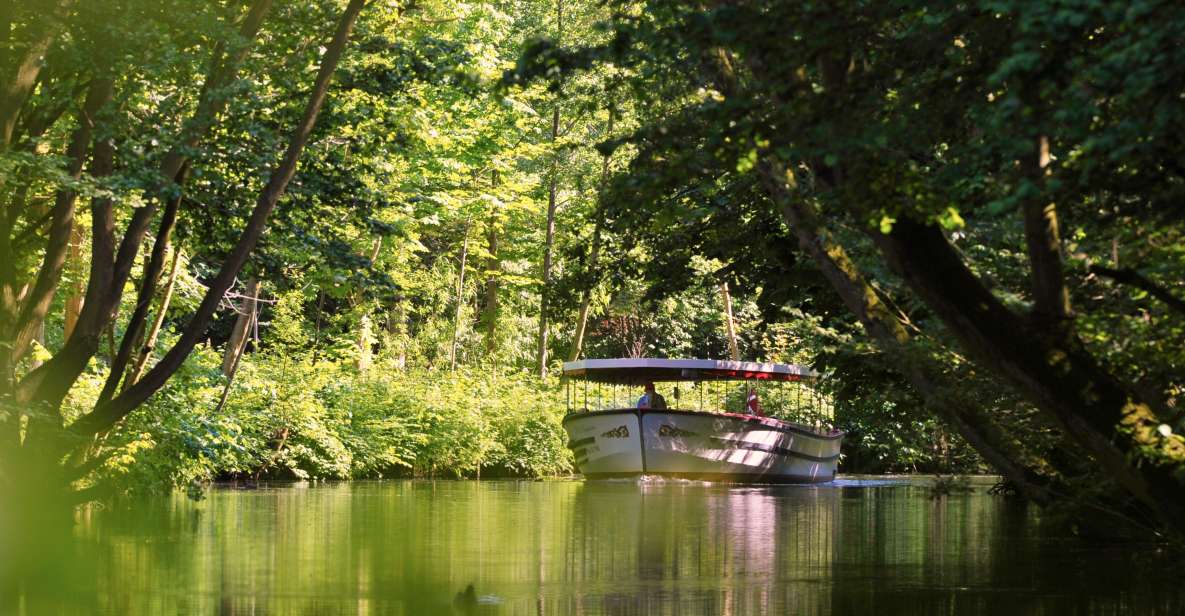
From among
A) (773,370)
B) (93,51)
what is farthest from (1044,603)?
(773,370)

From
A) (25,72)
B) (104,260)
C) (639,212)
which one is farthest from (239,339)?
(639,212)

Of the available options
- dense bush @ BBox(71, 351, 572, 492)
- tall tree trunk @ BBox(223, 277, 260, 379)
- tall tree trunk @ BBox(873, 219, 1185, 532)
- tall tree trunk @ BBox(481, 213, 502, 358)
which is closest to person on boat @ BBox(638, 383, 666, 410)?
dense bush @ BBox(71, 351, 572, 492)

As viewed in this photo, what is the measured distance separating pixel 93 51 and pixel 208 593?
279 inches

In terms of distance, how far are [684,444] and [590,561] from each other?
2301 cm

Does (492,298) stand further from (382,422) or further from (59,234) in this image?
(59,234)

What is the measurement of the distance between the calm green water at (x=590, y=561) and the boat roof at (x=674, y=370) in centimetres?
1171

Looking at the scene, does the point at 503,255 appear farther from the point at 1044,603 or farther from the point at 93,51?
the point at 1044,603

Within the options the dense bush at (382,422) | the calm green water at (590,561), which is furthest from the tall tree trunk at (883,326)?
the dense bush at (382,422)

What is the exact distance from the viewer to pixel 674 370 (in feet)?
133

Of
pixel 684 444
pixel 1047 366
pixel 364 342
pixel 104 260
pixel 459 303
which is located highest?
pixel 459 303

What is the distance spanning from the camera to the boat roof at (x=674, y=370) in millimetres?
38969

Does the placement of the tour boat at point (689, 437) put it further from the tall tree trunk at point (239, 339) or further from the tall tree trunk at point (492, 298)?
the tall tree trunk at point (492, 298)

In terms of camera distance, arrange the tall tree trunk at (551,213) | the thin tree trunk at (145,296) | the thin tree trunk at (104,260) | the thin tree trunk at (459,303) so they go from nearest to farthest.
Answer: the thin tree trunk at (104,260) < the thin tree trunk at (145,296) < the thin tree trunk at (459,303) < the tall tree trunk at (551,213)

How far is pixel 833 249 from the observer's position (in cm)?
1394
